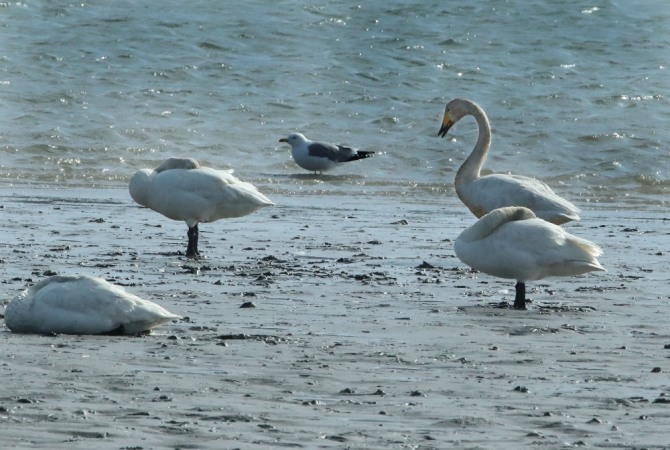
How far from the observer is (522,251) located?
356 inches

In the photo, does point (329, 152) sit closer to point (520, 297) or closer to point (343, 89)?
point (343, 89)

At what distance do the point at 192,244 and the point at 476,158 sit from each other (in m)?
3.23

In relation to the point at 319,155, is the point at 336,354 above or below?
above

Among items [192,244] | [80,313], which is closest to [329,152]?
[192,244]

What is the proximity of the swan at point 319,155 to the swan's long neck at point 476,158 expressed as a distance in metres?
6.04

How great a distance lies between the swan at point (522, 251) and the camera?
905cm

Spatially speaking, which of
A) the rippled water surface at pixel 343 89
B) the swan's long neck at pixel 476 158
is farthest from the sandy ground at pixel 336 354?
the rippled water surface at pixel 343 89

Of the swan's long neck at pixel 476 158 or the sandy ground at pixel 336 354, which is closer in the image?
the sandy ground at pixel 336 354

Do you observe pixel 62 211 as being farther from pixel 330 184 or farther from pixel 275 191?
pixel 330 184

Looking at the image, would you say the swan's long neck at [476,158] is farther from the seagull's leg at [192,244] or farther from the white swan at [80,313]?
the white swan at [80,313]

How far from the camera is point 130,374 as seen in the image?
6.30 m

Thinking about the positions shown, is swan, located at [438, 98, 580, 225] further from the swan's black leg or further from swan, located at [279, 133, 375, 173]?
swan, located at [279, 133, 375, 173]

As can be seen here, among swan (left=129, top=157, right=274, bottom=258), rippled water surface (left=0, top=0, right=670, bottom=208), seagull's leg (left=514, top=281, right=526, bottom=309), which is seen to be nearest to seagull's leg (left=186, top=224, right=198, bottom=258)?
swan (left=129, top=157, right=274, bottom=258)

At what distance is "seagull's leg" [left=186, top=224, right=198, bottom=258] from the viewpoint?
1133 centimetres
